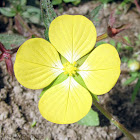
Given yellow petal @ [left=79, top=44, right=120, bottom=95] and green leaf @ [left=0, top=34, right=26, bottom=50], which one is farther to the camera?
green leaf @ [left=0, top=34, right=26, bottom=50]

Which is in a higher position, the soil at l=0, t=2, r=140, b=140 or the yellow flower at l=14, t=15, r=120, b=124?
the yellow flower at l=14, t=15, r=120, b=124

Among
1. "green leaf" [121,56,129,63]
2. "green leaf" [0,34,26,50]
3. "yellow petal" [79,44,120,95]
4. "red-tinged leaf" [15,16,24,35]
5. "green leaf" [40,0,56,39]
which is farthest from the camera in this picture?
"green leaf" [121,56,129,63]

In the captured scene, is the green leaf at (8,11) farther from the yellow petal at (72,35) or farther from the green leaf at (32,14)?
the yellow petal at (72,35)

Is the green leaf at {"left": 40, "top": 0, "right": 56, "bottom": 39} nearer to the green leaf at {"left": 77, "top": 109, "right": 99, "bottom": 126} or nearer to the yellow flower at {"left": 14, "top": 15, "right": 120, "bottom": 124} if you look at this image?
the yellow flower at {"left": 14, "top": 15, "right": 120, "bottom": 124}

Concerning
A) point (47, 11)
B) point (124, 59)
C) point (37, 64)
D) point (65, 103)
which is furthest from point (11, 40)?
point (124, 59)

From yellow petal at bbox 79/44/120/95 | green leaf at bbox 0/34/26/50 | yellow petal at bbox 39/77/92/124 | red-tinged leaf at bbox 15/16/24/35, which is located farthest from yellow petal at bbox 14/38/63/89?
red-tinged leaf at bbox 15/16/24/35

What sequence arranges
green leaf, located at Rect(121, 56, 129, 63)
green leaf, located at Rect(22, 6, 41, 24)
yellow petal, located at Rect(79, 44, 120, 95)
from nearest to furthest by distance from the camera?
yellow petal, located at Rect(79, 44, 120, 95) → green leaf, located at Rect(22, 6, 41, 24) → green leaf, located at Rect(121, 56, 129, 63)

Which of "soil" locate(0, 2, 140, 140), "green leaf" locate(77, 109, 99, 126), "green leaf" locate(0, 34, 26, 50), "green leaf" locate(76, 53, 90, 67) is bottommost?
"soil" locate(0, 2, 140, 140)
